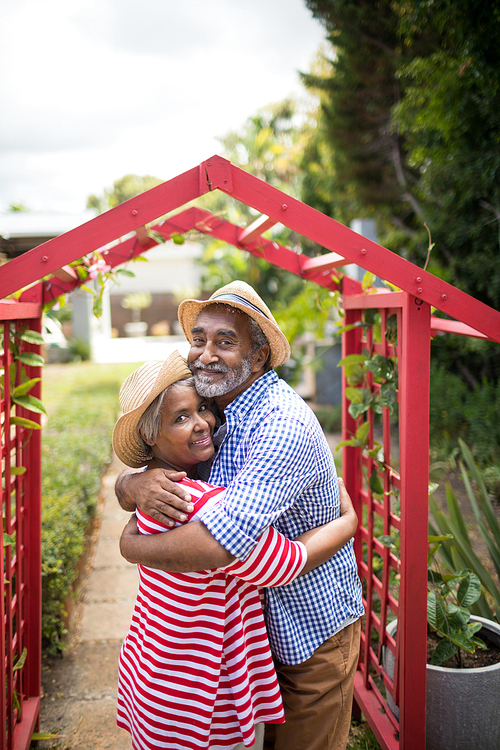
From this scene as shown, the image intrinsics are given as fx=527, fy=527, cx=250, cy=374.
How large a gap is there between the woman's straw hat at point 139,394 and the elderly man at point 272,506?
10 cm

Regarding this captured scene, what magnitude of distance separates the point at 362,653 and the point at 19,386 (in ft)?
6.87

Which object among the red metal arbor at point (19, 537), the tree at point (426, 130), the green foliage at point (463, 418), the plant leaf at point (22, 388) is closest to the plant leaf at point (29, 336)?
the red metal arbor at point (19, 537)

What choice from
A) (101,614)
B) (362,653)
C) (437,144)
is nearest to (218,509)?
(362,653)

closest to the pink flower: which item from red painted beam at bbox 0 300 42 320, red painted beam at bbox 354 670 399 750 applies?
red painted beam at bbox 0 300 42 320

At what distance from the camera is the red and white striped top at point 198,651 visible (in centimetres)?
150

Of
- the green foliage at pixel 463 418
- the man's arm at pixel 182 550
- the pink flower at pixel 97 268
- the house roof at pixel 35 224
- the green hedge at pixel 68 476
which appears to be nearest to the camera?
the man's arm at pixel 182 550

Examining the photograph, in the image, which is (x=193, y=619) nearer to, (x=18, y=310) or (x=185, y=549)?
(x=185, y=549)

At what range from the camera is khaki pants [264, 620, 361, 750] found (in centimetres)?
176

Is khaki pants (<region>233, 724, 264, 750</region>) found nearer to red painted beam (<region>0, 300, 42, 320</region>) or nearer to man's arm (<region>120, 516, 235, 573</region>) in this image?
man's arm (<region>120, 516, 235, 573</region>)

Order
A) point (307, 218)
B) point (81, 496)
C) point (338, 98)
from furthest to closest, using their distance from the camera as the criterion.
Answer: point (338, 98)
point (81, 496)
point (307, 218)

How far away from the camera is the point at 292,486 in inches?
59.0

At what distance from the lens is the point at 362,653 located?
2.66m

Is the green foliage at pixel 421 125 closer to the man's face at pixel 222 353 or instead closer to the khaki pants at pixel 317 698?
the man's face at pixel 222 353

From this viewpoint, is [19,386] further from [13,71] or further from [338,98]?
[13,71]
